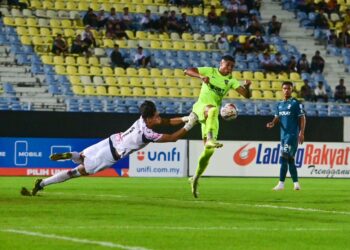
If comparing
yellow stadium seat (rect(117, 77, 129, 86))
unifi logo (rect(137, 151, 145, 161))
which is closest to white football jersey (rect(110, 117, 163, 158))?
unifi logo (rect(137, 151, 145, 161))

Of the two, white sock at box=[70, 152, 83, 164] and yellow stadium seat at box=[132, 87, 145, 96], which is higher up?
white sock at box=[70, 152, 83, 164]

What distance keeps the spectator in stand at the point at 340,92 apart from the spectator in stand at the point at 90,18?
920 cm

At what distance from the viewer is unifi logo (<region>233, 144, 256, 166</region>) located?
34.1 m

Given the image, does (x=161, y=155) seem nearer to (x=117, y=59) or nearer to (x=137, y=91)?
(x=137, y=91)

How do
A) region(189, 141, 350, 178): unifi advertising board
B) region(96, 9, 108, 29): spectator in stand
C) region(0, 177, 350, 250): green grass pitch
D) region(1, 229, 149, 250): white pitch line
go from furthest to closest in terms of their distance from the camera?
1. region(96, 9, 108, 29): spectator in stand
2. region(189, 141, 350, 178): unifi advertising board
3. region(0, 177, 350, 250): green grass pitch
4. region(1, 229, 149, 250): white pitch line

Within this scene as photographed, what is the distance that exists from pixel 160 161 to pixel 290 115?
1030 cm

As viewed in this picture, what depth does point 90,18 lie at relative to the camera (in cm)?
4003

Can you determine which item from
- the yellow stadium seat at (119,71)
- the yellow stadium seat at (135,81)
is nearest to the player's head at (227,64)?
the yellow stadium seat at (135,81)

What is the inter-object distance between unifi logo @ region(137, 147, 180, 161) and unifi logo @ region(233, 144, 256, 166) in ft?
6.25

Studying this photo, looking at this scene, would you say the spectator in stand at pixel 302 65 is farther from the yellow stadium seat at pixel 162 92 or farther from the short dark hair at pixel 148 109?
the short dark hair at pixel 148 109

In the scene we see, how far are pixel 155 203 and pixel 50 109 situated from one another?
17.3m

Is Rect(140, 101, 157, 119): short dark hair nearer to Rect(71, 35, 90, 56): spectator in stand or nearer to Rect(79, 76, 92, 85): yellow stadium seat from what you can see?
Rect(79, 76, 92, 85): yellow stadium seat

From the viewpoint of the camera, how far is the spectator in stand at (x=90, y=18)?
39875 mm

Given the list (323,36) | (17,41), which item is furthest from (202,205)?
(323,36)
